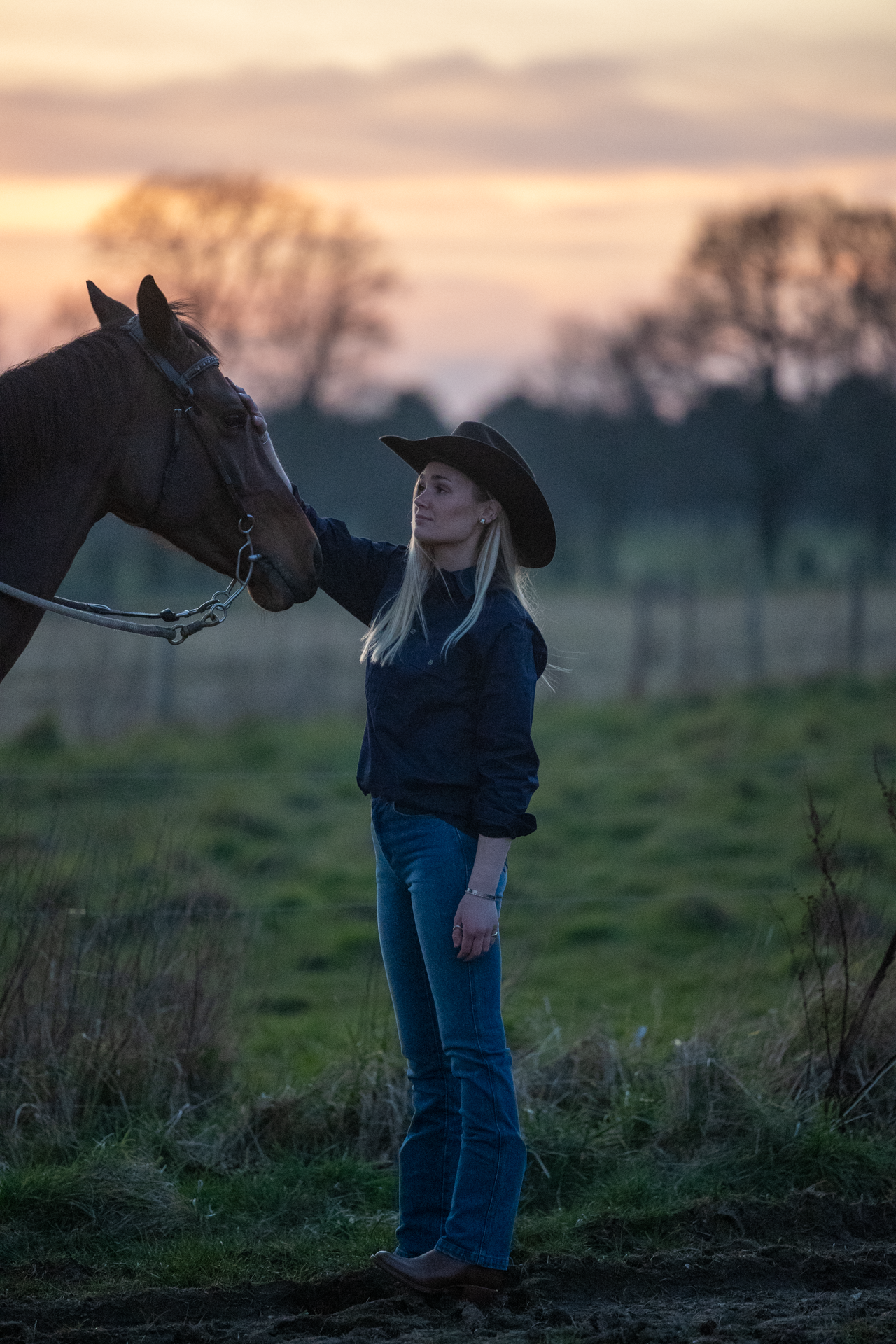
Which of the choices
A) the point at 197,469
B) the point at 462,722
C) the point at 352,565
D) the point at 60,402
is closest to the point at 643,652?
the point at 352,565

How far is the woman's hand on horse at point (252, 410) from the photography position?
322cm

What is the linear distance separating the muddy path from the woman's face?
6.15 feet

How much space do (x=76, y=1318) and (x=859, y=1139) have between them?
96.5 inches

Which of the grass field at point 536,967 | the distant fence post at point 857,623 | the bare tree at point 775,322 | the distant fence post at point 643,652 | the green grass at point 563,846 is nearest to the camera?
the grass field at point 536,967

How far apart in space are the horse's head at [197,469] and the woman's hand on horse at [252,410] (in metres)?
0.02

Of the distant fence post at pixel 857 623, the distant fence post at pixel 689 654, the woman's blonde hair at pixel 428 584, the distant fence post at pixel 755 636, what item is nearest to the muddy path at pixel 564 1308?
the woman's blonde hair at pixel 428 584

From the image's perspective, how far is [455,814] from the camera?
3.14 meters

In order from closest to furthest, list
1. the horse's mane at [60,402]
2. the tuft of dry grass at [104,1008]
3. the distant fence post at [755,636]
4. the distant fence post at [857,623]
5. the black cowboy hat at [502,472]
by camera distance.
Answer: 1. the horse's mane at [60,402]
2. the black cowboy hat at [502,472]
3. the tuft of dry grass at [104,1008]
4. the distant fence post at [755,636]
5. the distant fence post at [857,623]

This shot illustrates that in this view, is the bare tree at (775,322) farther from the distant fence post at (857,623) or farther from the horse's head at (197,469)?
the horse's head at (197,469)

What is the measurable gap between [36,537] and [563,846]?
6.34 meters

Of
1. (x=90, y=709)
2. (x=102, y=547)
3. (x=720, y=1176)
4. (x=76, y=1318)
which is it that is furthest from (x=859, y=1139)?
(x=102, y=547)

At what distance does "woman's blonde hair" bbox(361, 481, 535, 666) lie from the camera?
3.18 metres

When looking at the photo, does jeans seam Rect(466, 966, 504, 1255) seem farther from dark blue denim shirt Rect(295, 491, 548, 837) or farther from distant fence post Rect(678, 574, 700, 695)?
distant fence post Rect(678, 574, 700, 695)

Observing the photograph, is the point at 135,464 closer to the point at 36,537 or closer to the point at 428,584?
the point at 36,537
